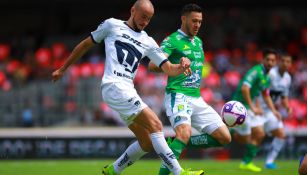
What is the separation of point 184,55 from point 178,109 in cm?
85

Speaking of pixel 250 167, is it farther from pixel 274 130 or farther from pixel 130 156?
pixel 130 156

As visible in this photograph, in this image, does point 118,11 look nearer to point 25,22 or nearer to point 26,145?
point 25,22

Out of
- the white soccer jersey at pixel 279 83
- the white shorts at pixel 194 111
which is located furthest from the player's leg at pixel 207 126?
the white soccer jersey at pixel 279 83

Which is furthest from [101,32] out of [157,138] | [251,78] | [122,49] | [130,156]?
[251,78]

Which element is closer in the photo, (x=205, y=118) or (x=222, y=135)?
(x=222, y=135)

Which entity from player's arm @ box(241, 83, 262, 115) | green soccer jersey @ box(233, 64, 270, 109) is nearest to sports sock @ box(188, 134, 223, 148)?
player's arm @ box(241, 83, 262, 115)

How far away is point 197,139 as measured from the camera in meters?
10.5

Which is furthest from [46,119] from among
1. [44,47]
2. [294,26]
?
[294,26]

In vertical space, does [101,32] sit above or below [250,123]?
above

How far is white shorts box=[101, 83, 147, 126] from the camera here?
920cm

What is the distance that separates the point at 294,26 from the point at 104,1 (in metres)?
6.60

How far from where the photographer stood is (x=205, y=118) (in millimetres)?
10414

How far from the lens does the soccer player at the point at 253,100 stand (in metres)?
13.9

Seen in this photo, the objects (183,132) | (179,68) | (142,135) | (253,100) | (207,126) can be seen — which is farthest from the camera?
(253,100)
